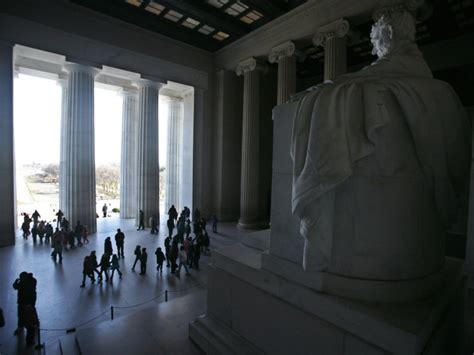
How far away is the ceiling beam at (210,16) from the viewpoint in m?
15.4

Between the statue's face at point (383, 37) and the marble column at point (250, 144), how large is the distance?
1603cm

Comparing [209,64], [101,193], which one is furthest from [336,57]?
[101,193]

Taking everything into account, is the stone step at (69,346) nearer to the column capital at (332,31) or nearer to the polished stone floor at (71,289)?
the polished stone floor at (71,289)

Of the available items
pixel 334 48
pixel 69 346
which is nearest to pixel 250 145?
pixel 334 48

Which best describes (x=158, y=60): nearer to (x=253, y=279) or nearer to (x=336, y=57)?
(x=336, y=57)

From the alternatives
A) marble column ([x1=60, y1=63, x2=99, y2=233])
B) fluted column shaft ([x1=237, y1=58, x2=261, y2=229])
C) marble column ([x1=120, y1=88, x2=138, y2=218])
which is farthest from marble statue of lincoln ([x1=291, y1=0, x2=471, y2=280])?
marble column ([x1=120, y1=88, x2=138, y2=218])

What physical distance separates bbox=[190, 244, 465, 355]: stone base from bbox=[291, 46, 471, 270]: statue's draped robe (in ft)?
1.87

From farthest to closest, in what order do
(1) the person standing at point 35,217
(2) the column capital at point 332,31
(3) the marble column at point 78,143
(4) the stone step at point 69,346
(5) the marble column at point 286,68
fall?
1. (5) the marble column at point 286,68
2. (3) the marble column at point 78,143
3. (1) the person standing at point 35,217
4. (2) the column capital at point 332,31
5. (4) the stone step at point 69,346

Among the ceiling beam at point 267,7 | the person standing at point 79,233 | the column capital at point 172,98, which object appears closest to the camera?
the person standing at point 79,233

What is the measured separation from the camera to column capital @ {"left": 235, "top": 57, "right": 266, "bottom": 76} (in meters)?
18.8

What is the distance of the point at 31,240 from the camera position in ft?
50.9

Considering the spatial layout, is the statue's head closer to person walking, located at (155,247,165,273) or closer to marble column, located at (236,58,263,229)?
person walking, located at (155,247,165,273)

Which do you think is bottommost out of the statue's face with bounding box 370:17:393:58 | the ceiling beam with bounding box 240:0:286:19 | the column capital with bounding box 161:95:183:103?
the statue's face with bounding box 370:17:393:58

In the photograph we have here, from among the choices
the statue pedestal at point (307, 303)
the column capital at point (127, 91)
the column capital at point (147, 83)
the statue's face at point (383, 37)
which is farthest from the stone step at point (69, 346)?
the column capital at point (127, 91)
